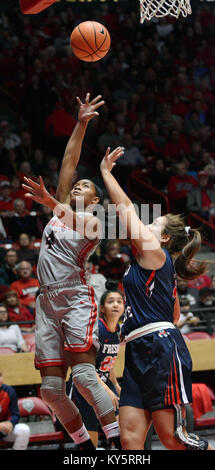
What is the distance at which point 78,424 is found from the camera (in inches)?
173

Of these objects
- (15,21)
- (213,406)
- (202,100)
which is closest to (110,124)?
(202,100)

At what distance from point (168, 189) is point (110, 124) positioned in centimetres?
181

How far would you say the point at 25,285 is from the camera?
8.73 meters

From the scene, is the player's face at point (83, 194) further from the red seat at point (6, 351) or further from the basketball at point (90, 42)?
the red seat at point (6, 351)

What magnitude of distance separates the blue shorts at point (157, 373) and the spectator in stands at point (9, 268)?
502cm

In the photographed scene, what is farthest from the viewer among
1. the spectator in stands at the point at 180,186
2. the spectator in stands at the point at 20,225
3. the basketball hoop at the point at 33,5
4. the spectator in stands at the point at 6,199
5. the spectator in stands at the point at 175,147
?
the spectator in stands at the point at 175,147

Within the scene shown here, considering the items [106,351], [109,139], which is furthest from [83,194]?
[109,139]

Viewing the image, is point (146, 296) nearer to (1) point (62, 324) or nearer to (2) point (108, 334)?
(1) point (62, 324)

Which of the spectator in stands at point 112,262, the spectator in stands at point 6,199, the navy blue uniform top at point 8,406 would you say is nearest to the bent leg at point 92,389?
the navy blue uniform top at point 8,406

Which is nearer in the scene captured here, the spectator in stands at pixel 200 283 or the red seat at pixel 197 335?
the red seat at pixel 197 335

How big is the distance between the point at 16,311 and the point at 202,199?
472cm

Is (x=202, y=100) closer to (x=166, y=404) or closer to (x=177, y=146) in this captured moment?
(x=177, y=146)

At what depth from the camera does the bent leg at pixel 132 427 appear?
151 inches

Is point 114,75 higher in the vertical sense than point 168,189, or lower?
higher
